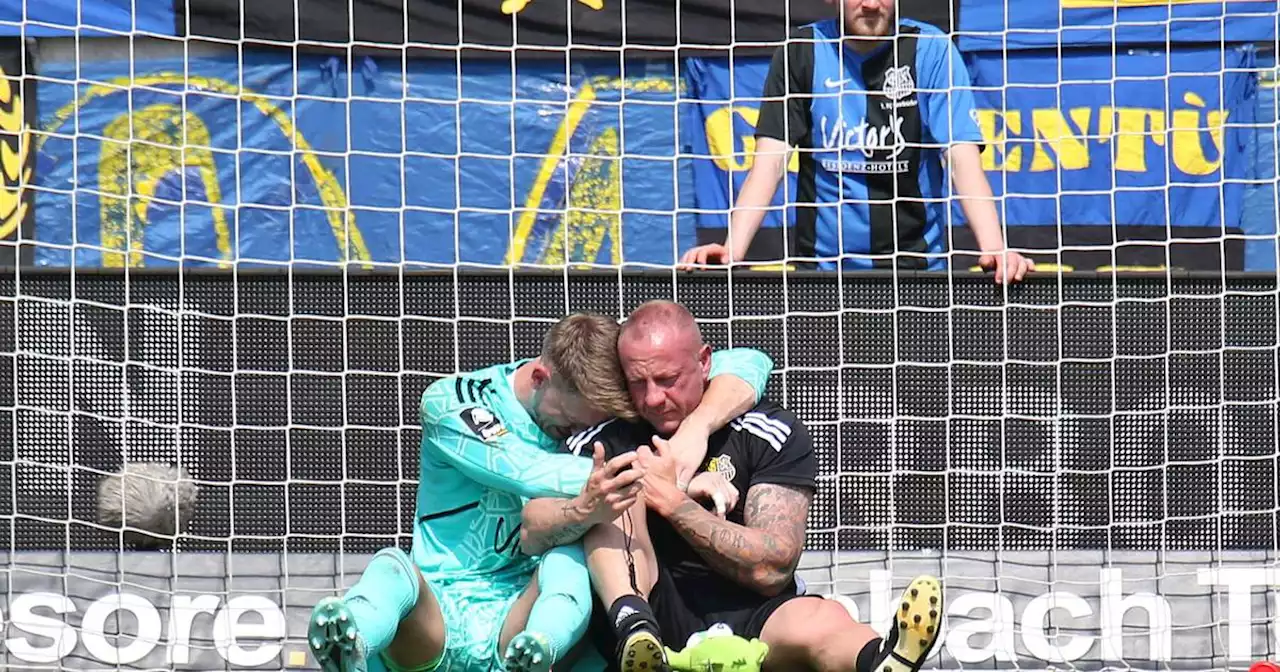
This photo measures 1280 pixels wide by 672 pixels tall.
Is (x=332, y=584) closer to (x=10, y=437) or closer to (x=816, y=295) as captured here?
(x=10, y=437)

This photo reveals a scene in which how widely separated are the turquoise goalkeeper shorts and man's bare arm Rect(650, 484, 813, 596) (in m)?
0.44

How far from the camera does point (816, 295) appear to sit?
502 centimetres

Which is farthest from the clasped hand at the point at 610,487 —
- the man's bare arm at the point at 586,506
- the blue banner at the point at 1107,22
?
the blue banner at the point at 1107,22

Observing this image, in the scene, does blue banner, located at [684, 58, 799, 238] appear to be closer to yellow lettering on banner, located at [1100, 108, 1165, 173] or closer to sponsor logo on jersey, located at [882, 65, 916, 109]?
sponsor logo on jersey, located at [882, 65, 916, 109]

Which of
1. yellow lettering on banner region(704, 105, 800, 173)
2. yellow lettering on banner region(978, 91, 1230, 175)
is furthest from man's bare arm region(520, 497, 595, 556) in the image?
yellow lettering on banner region(978, 91, 1230, 175)

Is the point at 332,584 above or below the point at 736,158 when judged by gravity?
below

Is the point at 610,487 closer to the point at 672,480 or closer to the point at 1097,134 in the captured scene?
the point at 672,480

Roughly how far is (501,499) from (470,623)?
294mm

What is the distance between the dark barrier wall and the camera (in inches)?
196

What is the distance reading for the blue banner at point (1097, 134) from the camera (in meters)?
6.26

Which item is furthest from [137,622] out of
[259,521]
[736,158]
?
[736,158]

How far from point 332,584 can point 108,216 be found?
191cm

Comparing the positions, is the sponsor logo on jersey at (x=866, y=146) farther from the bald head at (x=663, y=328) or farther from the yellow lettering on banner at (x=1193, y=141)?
the bald head at (x=663, y=328)

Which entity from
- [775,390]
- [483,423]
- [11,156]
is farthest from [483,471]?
[11,156]
